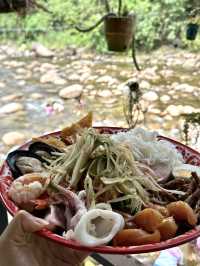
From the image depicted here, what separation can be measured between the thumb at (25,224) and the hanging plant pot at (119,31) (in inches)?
80.4

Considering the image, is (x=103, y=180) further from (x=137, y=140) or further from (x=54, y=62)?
(x=54, y=62)

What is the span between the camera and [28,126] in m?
2.88

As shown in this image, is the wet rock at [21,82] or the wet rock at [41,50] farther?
the wet rock at [41,50]

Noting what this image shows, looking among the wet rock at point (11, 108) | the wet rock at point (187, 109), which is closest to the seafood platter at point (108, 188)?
the wet rock at point (187, 109)

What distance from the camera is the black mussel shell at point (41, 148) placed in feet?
2.69

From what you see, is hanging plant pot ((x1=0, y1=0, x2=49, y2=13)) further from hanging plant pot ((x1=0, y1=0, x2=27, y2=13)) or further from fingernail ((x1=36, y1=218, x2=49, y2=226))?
fingernail ((x1=36, y1=218, x2=49, y2=226))

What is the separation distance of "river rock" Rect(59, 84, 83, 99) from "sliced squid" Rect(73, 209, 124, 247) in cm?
267

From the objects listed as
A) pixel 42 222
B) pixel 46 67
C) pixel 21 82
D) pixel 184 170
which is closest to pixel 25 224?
pixel 42 222

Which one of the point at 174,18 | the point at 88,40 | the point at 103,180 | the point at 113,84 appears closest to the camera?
the point at 103,180

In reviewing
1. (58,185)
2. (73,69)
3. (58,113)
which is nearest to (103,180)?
(58,185)

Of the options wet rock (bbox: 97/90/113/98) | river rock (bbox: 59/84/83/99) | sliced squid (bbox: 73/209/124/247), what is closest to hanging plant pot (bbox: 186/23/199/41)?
wet rock (bbox: 97/90/113/98)

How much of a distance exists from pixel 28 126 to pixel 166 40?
1.68 meters

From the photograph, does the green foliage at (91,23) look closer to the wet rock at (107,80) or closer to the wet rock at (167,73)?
the wet rock at (167,73)

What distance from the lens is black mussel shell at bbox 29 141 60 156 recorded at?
0.82m
